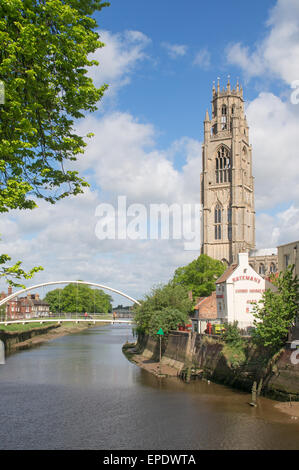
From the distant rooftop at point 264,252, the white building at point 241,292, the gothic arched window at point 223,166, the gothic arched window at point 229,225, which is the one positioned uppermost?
the gothic arched window at point 223,166

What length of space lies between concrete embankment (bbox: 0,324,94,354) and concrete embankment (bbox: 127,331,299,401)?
28.7m

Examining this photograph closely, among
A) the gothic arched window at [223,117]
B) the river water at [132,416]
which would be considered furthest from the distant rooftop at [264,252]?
the river water at [132,416]

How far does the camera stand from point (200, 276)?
82.4 meters

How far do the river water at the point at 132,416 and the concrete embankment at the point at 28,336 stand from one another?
3020 centimetres

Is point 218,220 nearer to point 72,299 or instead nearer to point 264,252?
point 264,252

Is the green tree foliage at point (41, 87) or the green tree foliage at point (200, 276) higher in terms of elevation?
the green tree foliage at point (41, 87)

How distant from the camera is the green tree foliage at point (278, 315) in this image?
2870 centimetres

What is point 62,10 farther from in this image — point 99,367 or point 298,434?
point 99,367

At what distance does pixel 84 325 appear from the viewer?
149 meters

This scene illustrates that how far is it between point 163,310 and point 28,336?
48128 mm

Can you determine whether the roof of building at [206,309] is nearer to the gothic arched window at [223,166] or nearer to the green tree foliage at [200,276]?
the green tree foliage at [200,276]

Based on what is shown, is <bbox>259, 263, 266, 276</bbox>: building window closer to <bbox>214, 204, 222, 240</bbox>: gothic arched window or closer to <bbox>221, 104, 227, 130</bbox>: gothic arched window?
<bbox>214, 204, 222, 240</bbox>: gothic arched window

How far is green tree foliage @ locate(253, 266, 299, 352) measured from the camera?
28703 mm
